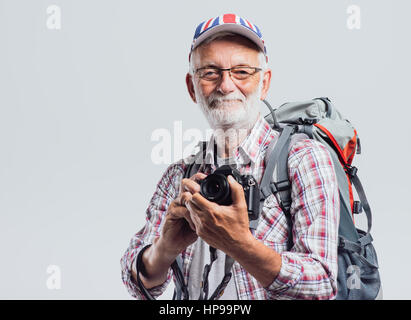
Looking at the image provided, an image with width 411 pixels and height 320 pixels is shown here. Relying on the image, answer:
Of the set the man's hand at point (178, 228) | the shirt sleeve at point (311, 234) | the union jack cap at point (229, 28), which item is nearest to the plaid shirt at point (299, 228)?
the shirt sleeve at point (311, 234)

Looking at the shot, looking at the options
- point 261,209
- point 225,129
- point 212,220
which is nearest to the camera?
point 212,220

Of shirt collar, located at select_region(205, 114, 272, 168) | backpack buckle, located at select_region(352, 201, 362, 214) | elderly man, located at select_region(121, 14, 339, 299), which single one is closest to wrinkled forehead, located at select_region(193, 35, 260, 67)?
elderly man, located at select_region(121, 14, 339, 299)

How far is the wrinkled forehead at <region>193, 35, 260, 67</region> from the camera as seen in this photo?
1150 millimetres

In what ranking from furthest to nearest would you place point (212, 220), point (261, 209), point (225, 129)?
point (225, 129), point (261, 209), point (212, 220)

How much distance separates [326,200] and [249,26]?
446 millimetres

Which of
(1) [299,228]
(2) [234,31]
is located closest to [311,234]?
(1) [299,228]

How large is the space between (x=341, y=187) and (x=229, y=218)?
35 centimetres

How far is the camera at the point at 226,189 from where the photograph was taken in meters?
0.94

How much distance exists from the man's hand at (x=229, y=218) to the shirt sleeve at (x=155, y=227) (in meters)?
0.33

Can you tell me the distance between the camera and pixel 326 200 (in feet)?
3.37

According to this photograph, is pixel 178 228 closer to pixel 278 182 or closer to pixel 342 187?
pixel 278 182

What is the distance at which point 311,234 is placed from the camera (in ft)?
3.29
